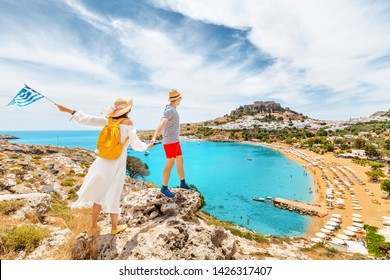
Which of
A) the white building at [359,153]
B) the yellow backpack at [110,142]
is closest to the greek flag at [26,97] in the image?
the yellow backpack at [110,142]

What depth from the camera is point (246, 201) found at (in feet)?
113

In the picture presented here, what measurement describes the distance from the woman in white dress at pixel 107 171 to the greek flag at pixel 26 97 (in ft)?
2.19

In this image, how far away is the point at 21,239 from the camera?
3.78 meters

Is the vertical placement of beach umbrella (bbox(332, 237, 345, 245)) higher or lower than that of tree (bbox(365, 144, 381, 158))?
lower

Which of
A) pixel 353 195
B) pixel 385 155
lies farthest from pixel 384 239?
pixel 385 155

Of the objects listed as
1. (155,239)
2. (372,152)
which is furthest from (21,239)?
(372,152)

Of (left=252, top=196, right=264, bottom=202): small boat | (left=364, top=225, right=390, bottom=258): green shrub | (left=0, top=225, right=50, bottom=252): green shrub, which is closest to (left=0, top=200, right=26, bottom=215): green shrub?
(left=0, top=225, right=50, bottom=252): green shrub

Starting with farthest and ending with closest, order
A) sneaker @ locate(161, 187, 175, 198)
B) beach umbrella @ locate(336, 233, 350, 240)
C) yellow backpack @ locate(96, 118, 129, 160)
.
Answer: beach umbrella @ locate(336, 233, 350, 240) → sneaker @ locate(161, 187, 175, 198) → yellow backpack @ locate(96, 118, 129, 160)

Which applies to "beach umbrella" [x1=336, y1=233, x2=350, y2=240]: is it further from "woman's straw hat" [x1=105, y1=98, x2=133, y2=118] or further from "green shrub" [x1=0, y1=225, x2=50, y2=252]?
"green shrub" [x1=0, y1=225, x2=50, y2=252]

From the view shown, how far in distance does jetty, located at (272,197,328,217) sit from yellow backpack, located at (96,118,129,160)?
29.4m

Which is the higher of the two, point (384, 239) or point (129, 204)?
point (129, 204)

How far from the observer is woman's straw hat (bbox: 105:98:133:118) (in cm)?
364

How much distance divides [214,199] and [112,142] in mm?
34706
